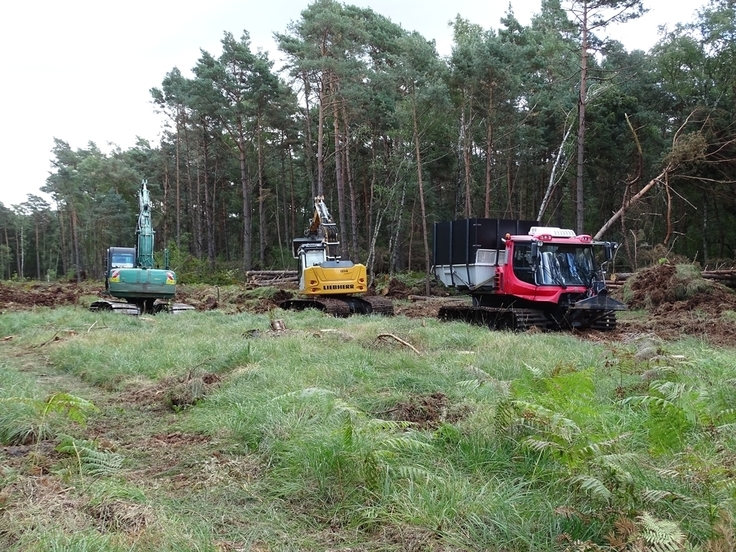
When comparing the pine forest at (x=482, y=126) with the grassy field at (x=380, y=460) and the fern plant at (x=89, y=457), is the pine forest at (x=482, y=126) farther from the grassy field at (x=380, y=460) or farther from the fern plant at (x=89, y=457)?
the fern plant at (x=89, y=457)

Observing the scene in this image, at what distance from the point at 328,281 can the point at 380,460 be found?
495 inches

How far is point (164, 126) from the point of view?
42.6 metres

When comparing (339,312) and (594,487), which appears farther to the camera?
(339,312)

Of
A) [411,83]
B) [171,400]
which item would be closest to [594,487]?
[171,400]

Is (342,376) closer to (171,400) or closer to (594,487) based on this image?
(171,400)

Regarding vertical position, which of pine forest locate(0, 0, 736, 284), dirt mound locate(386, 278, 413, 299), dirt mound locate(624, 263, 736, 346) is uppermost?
pine forest locate(0, 0, 736, 284)

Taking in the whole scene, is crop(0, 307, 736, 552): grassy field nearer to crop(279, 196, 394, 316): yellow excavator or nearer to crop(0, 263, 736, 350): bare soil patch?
crop(0, 263, 736, 350): bare soil patch

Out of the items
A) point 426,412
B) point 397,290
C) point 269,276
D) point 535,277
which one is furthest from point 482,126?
point 426,412

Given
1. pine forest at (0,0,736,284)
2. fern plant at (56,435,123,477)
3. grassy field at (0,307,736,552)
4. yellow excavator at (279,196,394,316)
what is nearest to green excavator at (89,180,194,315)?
yellow excavator at (279,196,394,316)

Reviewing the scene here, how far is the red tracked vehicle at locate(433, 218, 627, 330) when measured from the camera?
12.6 m

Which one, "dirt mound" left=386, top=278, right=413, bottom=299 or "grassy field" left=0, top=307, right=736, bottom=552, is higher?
"grassy field" left=0, top=307, right=736, bottom=552

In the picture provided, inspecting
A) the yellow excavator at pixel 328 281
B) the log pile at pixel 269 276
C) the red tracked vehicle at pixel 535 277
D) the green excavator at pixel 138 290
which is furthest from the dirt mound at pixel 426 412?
the log pile at pixel 269 276

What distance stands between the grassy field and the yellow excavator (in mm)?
9076

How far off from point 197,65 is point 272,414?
3074 cm
